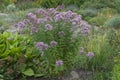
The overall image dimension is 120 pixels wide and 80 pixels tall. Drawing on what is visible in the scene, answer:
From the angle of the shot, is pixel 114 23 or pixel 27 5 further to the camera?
pixel 27 5

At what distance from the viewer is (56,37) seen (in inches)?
200

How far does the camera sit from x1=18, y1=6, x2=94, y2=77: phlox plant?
4992 mm

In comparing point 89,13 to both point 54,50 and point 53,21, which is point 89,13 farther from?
point 54,50

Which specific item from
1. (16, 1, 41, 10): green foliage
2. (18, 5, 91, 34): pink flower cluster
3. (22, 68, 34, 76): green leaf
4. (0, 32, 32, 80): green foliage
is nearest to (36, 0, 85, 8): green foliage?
(16, 1, 41, 10): green foliage

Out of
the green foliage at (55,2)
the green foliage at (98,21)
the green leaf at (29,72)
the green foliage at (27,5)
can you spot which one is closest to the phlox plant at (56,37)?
the green leaf at (29,72)

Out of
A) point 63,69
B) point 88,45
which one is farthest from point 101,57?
point 63,69

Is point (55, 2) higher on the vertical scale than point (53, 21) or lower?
lower

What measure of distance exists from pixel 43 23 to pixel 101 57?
47.0 inches

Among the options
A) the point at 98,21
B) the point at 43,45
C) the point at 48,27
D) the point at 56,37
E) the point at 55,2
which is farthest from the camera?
the point at 55,2

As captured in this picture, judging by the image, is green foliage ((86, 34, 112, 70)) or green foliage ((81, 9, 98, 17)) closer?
green foliage ((86, 34, 112, 70))

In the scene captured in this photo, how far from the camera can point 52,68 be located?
17.1 feet

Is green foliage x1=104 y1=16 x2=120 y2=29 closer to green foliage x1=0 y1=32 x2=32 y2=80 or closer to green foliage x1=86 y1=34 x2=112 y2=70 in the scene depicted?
green foliage x1=86 y1=34 x2=112 y2=70

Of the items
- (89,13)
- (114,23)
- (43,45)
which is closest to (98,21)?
(114,23)

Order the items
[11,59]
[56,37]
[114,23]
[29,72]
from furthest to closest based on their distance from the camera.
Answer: [114,23]
[29,72]
[11,59]
[56,37]
